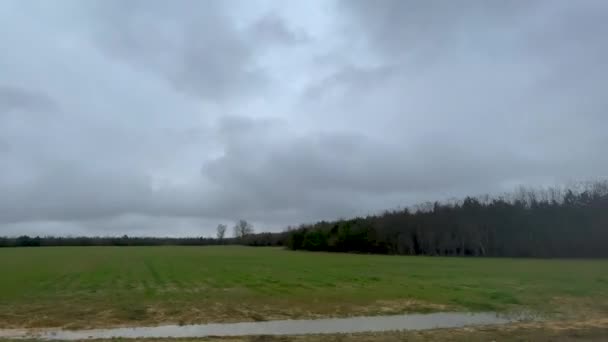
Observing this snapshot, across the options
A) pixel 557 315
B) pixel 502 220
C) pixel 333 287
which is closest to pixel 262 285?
pixel 333 287

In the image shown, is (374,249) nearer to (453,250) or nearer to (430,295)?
(453,250)

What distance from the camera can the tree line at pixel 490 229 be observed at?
9025cm

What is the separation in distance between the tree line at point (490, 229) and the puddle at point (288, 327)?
3026 inches

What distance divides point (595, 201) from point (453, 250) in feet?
95.4

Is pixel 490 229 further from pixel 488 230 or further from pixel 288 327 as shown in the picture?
pixel 288 327

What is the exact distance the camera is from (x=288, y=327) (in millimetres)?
20922

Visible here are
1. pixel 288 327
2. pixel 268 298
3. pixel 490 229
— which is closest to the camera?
pixel 288 327

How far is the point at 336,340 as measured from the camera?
1645cm

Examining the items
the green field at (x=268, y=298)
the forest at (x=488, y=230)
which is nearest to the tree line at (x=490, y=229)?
the forest at (x=488, y=230)

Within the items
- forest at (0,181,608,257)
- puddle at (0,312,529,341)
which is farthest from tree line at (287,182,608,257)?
puddle at (0,312,529,341)

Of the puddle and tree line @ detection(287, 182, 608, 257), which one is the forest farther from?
the puddle

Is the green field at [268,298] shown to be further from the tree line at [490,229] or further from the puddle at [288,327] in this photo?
the tree line at [490,229]

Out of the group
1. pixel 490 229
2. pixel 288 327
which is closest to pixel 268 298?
pixel 288 327

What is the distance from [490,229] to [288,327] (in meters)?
A: 91.0
